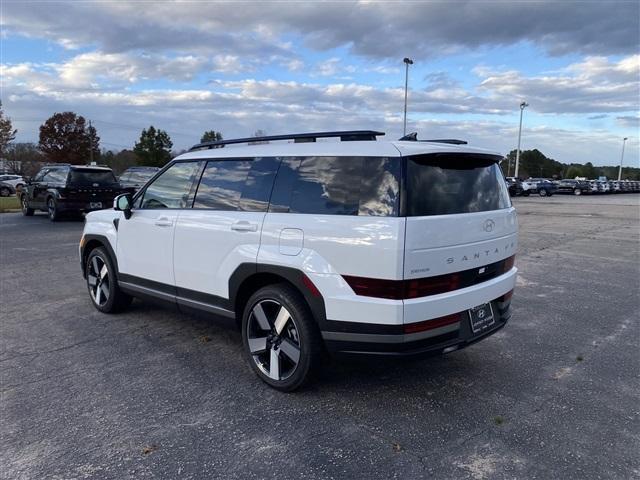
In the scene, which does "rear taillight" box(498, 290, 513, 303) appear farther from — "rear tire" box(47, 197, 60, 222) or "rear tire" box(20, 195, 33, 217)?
"rear tire" box(20, 195, 33, 217)

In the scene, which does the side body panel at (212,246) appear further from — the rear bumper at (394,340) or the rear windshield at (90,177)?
the rear windshield at (90,177)

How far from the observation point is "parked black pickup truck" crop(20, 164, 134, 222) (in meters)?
15.6

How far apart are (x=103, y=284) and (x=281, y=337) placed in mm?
2925

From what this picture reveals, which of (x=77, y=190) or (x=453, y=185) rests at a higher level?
(x=453, y=185)

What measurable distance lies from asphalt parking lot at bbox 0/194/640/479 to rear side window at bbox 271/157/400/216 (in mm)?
1064

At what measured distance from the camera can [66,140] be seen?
65875 mm

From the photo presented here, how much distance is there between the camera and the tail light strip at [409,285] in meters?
3.05

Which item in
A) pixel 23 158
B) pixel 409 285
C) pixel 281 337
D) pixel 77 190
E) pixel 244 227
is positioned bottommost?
pixel 281 337

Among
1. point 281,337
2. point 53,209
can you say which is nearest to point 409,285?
point 281,337

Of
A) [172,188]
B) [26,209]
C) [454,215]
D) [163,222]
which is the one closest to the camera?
[454,215]

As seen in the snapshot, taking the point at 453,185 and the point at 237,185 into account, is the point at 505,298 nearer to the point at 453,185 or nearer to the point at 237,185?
the point at 453,185

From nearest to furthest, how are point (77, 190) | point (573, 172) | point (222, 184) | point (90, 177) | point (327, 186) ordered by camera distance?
1. point (327, 186)
2. point (222, 184)
3. point (77, 190)
4. point (90, 177)
5. point (573, 172)

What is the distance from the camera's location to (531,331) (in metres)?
5.21

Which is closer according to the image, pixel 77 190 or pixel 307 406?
pixel 307 406
